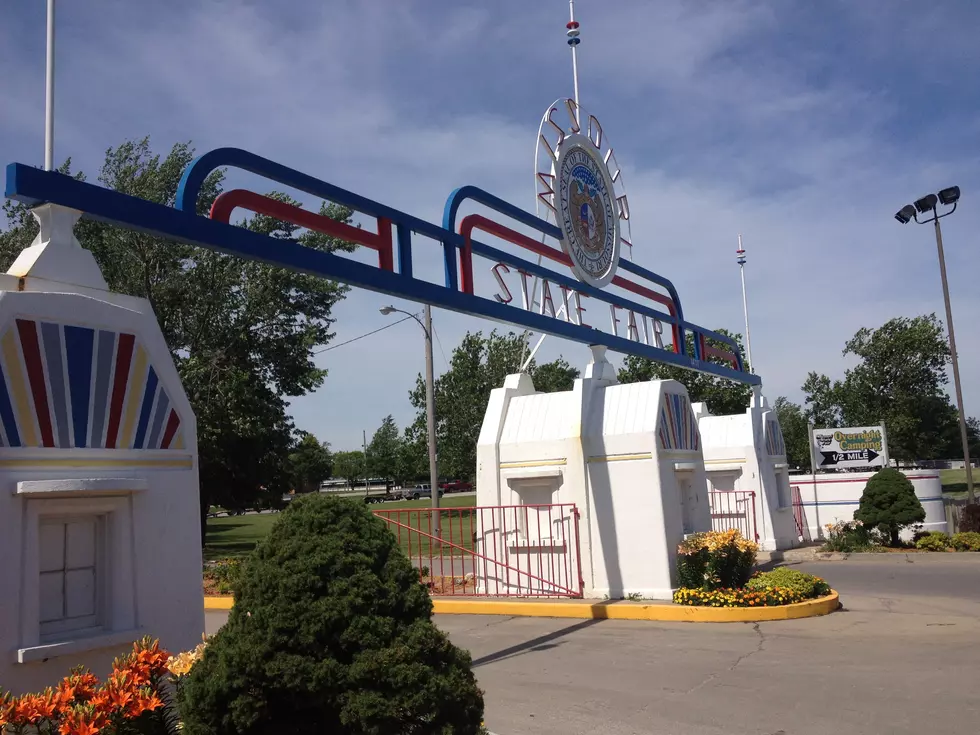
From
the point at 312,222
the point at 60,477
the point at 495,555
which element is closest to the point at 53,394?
the point at 60,477

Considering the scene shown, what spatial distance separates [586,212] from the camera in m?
15.6

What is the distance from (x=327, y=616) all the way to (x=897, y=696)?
5872mm

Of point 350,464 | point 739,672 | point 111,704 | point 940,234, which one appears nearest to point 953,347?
point 940,234

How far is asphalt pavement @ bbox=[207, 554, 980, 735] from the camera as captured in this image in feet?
23.4

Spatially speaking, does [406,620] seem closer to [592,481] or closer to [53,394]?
[53,394]

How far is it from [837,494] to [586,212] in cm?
1479

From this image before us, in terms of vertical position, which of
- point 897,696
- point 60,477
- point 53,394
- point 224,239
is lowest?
point 897,696

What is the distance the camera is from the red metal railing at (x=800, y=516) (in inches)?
1016

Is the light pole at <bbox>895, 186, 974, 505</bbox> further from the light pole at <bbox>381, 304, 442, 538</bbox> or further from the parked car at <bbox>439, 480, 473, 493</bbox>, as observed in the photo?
the parked car at <bbox>439, 480, 473, 493</bbox>

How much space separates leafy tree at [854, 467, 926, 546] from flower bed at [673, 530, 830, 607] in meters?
8.43

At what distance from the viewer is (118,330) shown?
6473 mm

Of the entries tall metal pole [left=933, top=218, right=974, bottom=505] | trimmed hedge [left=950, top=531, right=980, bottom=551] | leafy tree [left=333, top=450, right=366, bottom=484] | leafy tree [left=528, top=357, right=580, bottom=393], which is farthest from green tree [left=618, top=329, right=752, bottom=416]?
leafy tree [left=333, top=450, right=366, bottom=484]

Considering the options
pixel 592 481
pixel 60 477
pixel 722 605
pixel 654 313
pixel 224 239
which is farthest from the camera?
pixel 654 313

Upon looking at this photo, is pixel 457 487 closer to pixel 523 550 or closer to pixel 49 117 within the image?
pixel 523 550
